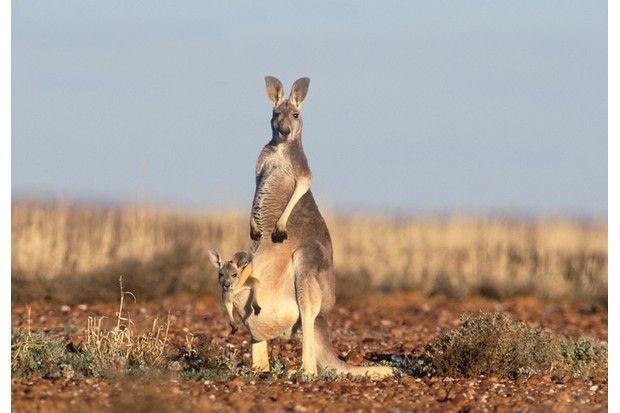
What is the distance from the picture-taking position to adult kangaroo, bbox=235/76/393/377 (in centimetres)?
1038

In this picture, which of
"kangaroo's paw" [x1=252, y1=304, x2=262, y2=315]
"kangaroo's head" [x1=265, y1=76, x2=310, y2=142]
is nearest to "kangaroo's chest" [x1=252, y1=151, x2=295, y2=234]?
"kangaroo's head" [x1=265, y1=76, x2=310, y2=142]

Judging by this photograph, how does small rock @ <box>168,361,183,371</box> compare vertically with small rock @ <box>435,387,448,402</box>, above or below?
above

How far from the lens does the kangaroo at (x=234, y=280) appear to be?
10.2m

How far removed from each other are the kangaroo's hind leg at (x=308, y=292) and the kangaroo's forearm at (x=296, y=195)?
Result: 290 mm

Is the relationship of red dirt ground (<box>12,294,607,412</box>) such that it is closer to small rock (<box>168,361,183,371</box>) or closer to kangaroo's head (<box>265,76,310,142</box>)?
small rock (<box>168,361,183,371</box>)

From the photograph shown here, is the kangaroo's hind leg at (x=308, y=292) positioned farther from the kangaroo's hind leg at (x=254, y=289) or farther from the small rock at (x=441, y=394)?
the small rock at (x=441, y=394)

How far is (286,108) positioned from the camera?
10.6m

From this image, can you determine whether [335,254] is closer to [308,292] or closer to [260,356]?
[260,356]

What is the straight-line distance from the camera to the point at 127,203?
23.3 meters

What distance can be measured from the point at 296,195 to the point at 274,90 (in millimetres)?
1009

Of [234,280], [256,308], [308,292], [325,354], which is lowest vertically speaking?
[325,354]

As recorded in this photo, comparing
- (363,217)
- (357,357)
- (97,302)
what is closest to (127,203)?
(97,302)
